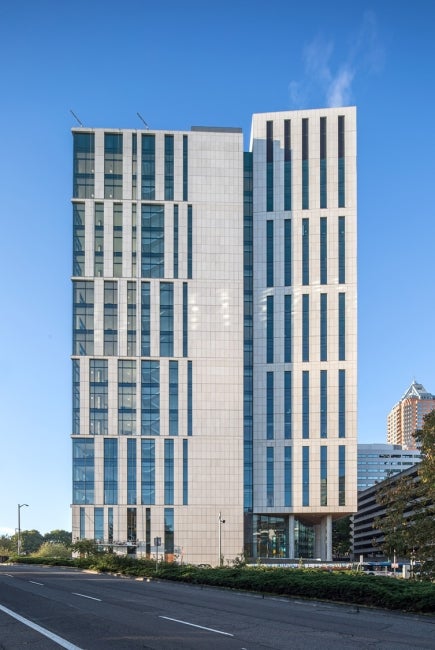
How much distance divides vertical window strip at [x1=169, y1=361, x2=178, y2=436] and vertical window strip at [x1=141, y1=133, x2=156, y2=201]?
72.7 ft

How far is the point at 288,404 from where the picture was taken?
91.1m

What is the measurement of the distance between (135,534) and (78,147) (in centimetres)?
5005

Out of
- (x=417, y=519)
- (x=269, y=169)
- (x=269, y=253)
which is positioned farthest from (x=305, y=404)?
(x=417, y=519)

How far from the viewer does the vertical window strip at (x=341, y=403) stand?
89.8m

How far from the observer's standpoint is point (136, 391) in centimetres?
9131

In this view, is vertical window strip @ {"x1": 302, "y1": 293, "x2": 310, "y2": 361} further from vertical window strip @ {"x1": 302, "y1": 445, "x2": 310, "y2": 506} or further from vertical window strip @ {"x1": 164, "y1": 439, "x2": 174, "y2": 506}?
vertical window strip @ {"x1": 164, "y1": 439, "x2": 174, "y2": 506}

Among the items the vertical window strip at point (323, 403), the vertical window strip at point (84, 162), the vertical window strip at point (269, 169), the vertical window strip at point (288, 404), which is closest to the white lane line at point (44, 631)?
the vertical window strip at point (288, 404)

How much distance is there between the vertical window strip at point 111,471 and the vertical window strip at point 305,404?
933 inches

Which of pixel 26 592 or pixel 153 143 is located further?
pixel 153 143

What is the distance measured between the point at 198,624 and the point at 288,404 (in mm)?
72000

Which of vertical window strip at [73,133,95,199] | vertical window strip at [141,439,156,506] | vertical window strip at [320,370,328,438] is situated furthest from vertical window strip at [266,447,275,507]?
vertical window strip at [73,133,95,199]

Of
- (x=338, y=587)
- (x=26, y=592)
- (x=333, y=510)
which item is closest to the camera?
(x=338, y=587)

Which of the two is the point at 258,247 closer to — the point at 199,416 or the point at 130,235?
the point at 130,235

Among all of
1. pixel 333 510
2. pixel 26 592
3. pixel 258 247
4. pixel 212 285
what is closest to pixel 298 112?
pixel 258 247
